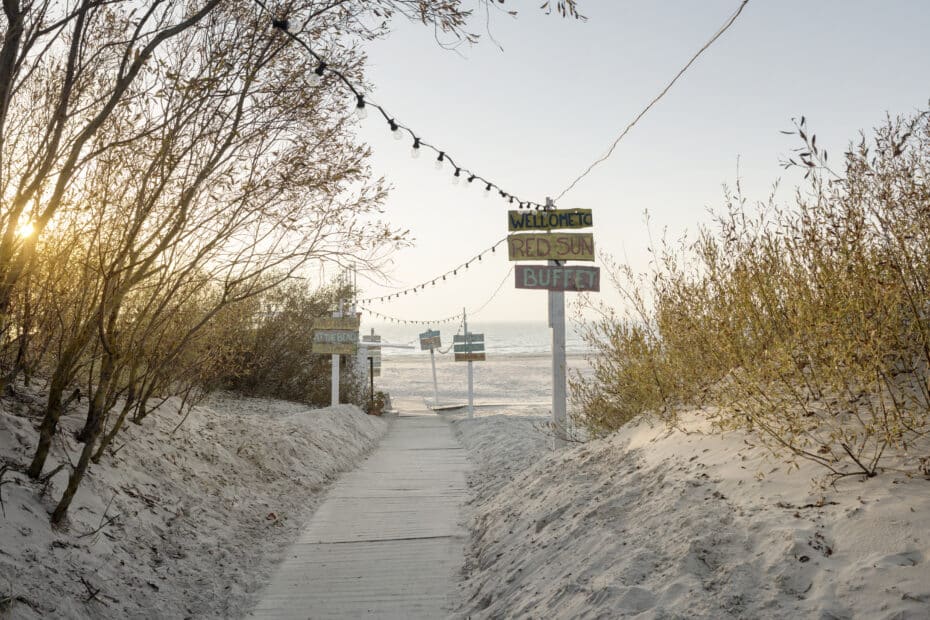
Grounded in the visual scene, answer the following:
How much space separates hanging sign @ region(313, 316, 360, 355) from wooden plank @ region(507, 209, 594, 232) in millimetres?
8064

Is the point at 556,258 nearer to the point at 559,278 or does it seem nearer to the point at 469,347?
the point at 559,278

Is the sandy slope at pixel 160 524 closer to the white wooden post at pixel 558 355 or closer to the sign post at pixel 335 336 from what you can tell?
the white wooden post at pixel 558 355

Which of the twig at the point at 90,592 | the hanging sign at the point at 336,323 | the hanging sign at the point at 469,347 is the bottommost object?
the twig at the point at 90,592

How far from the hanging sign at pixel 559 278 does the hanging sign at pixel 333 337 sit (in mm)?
8285

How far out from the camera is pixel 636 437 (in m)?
5.68

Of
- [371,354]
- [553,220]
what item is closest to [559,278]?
[553,220]

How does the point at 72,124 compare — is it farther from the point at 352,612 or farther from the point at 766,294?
the point at 766,294

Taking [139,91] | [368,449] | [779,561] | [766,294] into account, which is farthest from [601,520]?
[368,449]

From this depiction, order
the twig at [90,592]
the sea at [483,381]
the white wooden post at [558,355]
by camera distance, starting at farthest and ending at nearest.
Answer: the sea at [483,381] → the white wooden post at [558,355] → the twig at [90,592]

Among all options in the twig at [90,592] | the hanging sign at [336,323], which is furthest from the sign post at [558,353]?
the hanging sign at [336,323]

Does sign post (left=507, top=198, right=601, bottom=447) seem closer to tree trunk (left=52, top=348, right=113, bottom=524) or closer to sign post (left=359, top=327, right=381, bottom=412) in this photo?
→ tree trunk (left=52, top=348, right=113, bottom=524)

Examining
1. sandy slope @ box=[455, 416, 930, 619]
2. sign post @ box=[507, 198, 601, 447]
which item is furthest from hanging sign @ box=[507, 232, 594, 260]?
sandy slope @ box=[455, 416, 930, 619]

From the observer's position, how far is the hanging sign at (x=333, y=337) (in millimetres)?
15758

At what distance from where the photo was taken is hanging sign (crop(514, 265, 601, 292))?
825 cm
